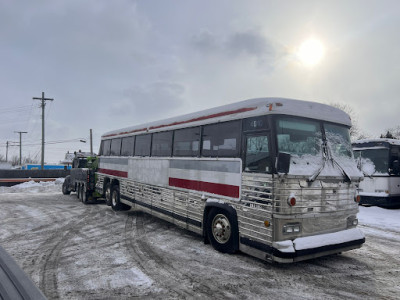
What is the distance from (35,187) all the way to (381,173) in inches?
924

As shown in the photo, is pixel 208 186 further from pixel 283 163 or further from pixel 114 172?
pixel 114 172

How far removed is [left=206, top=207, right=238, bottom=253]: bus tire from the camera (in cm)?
585

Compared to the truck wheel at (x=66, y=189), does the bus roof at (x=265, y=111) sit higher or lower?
higher

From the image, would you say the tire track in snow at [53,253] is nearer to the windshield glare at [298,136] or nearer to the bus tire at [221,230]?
the bus tire at [221,230]

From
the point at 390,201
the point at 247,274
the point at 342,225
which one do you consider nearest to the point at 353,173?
the point at 342,225

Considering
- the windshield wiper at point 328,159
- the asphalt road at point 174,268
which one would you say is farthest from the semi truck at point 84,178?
the windshield wiper at point 328,159

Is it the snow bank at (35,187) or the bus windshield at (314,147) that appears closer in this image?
the bus windshield at (314,147)

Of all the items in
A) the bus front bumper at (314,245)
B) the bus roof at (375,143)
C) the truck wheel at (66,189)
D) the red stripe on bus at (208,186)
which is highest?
the bus roof at (375,143)

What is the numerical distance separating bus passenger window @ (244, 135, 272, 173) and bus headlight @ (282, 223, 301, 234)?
98 cm

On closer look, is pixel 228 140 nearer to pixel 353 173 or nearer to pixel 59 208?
pixel 353 173

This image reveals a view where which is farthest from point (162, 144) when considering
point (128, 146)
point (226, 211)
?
point (226, 211)

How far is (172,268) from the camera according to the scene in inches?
210

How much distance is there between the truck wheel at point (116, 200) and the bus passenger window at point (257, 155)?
7501mm

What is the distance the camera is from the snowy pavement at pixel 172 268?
4375 millimetres
